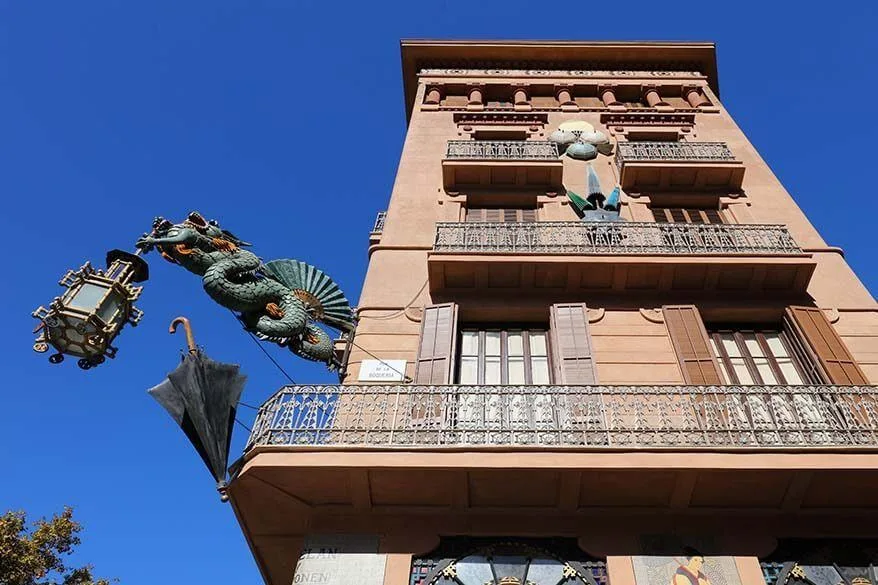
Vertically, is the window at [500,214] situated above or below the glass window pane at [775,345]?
above

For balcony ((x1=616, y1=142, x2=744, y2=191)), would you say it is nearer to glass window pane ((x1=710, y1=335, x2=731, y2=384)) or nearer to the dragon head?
glass window pane ((x1=710, y1=335, x2=731, y2=384))

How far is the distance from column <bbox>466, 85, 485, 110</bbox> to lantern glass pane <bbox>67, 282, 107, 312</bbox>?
35.7 feet

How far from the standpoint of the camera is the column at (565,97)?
54.1ft

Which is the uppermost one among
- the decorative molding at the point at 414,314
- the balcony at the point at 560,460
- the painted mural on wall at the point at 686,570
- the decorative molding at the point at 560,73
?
the decorative molding at the point at 560,73

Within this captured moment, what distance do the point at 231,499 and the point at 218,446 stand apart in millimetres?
634

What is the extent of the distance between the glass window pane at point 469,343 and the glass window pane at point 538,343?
0.88m

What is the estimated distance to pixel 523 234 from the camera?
10.9 meters

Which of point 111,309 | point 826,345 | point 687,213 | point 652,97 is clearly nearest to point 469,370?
point 111,309

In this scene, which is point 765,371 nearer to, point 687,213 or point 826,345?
point 826,345

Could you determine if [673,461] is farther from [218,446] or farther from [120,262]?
[120,262]

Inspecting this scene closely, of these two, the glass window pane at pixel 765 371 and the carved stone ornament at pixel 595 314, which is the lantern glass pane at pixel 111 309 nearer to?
the carved stone ornament at pixel 595 314

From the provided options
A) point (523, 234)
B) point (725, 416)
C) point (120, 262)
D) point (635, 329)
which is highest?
A: point (523, 234)

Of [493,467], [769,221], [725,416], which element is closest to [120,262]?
[493,467]

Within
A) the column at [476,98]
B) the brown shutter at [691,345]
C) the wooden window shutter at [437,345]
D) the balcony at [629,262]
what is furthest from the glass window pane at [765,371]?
the column at [476,98]
